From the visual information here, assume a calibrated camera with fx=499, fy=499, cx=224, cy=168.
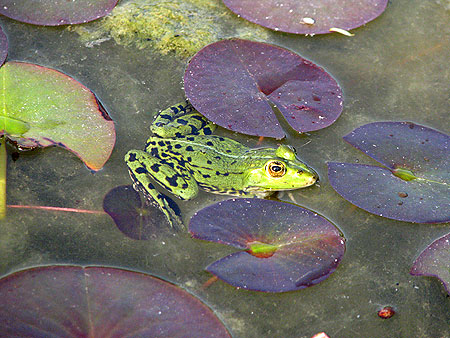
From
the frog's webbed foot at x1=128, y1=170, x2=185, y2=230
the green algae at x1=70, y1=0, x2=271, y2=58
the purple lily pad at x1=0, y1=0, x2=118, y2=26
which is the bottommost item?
the frog's webbed foot at x1=128, y1=170, x2=185, y2=230

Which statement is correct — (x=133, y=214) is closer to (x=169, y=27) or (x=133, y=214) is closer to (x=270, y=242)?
(x=270, y=242)

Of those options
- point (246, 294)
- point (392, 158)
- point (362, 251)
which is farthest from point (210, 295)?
point (392, 158)

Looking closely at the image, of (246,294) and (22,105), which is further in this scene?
(22,105)

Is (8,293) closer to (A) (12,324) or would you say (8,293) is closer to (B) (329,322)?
(A) (12,324)

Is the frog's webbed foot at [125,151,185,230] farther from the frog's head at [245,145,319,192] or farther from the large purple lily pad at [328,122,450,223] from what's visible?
the large purple lily pad at [328,122,450,223]

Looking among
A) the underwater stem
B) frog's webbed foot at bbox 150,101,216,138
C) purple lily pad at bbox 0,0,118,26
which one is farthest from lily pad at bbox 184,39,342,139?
the underwater stem

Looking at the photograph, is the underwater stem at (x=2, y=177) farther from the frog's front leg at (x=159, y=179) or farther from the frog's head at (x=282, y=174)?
the frog's head at (x=282, y=174)

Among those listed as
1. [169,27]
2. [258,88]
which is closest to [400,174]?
[258,88]
